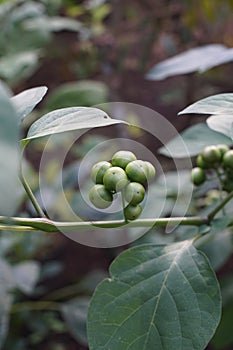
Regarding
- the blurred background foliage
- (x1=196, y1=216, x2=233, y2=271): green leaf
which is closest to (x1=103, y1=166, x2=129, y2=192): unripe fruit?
the blurred background foliage

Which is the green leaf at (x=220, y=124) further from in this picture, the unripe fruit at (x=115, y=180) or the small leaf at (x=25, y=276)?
the small leaf at (x=25, y=276)

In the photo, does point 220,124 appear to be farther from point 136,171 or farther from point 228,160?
point 136,171

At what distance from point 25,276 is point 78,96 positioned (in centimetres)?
67

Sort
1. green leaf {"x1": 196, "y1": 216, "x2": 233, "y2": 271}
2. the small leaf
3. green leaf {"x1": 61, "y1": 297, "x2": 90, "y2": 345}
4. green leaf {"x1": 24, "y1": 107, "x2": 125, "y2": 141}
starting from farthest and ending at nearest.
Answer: green leaf {"x1": 61, "y1": 297, "x2": 90, "y2": 345} → the small leaf → green leaf {"x1": 196, "y1": 216, "x2": 233, "y2": 271} → green leaf {"x1": 24, "y1": 107, "x2": 125, "y2": 141}

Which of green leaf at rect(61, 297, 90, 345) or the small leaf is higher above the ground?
the small leaf

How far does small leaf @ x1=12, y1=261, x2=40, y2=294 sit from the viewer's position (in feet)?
4.12

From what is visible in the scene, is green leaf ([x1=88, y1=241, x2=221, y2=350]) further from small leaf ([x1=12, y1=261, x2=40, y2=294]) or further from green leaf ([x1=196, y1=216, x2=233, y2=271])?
small leaf ([x1=12, y1=261, x2=40, y2=294])

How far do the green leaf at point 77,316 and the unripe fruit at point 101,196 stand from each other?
0.93 m

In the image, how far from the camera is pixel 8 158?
0.29 m

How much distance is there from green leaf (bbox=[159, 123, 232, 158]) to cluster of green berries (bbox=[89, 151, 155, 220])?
0.78 feet

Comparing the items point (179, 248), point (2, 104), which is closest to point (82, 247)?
point (179, 248)

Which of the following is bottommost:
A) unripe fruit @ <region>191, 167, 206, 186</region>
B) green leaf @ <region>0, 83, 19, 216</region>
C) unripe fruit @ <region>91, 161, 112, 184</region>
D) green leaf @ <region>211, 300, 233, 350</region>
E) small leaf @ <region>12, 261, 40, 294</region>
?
green leaf @ <region>211, 300, 233, 350</region>

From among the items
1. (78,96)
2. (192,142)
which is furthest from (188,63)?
(78,96)

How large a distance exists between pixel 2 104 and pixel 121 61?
1.66 m
